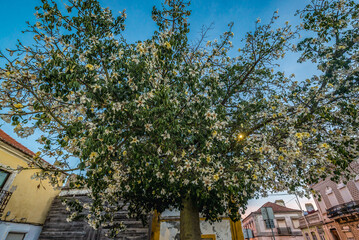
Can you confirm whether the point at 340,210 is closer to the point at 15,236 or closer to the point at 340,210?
the point at 340,210

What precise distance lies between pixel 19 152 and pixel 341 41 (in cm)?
1646

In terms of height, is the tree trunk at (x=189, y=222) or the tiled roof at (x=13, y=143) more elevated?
the tiled roof at (x=13, y=143)

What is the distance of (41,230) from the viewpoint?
10.6m

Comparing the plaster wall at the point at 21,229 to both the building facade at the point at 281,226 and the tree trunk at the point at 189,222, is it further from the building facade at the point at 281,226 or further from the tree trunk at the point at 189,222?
the building facade at the point at 281,226

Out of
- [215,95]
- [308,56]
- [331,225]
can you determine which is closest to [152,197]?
[215,95]

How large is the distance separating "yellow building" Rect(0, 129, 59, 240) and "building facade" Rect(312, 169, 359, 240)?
27.5m

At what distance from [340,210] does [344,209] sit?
0.59 metres

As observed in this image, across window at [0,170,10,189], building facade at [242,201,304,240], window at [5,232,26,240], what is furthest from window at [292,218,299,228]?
window at [0,170,10,189]

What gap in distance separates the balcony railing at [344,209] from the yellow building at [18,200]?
27885mm

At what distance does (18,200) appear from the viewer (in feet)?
33.5

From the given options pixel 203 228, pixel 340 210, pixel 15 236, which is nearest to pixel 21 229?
pixel 15 236

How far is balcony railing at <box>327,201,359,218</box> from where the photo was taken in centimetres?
1794

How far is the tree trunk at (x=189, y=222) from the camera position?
17.4 feet

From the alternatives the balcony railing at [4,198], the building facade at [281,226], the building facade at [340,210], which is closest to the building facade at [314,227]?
the building facade at [340,210]
